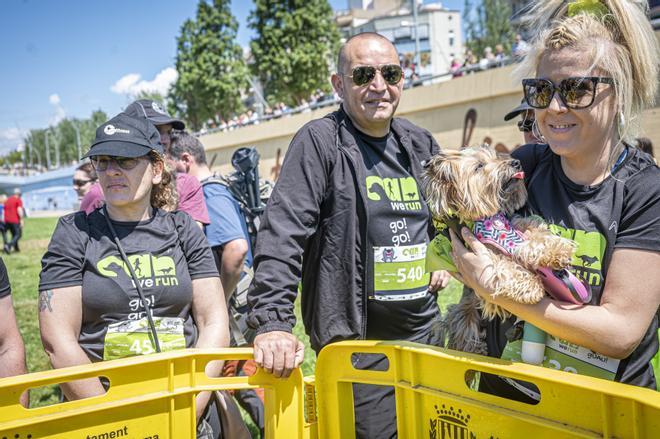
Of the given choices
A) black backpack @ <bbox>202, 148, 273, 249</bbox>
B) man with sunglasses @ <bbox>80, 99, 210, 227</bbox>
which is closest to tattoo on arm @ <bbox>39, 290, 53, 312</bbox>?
man with sunglasses @ <bbox>80, 99, 210, 227</bbox>

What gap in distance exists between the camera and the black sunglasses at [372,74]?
3.04m

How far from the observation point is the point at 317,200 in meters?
2.72

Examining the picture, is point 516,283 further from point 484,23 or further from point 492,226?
point 484,23

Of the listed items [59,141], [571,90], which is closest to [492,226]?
[571,90]

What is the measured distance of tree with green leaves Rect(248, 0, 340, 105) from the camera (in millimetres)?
37750

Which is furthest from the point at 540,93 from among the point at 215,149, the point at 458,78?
the point at 215,149

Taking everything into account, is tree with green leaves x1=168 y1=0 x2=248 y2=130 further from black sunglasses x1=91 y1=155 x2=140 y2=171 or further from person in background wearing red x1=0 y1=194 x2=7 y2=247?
black sunglasses x1=91 y1=155 x2=140 y2=171

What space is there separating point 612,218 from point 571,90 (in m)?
0.46

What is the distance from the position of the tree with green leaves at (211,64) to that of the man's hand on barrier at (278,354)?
43472 millimetres

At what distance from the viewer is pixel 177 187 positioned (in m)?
3.93

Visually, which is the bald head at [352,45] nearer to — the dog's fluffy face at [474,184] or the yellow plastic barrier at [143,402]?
the dog's fluffy face at [474,184]

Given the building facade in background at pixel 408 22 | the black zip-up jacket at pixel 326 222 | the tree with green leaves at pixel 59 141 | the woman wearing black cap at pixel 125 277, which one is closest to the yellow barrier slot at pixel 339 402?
the black zip-up jacket at pixel 326 222

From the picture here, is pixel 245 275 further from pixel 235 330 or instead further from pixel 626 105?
pixel 626 105

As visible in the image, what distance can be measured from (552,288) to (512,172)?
52cm
